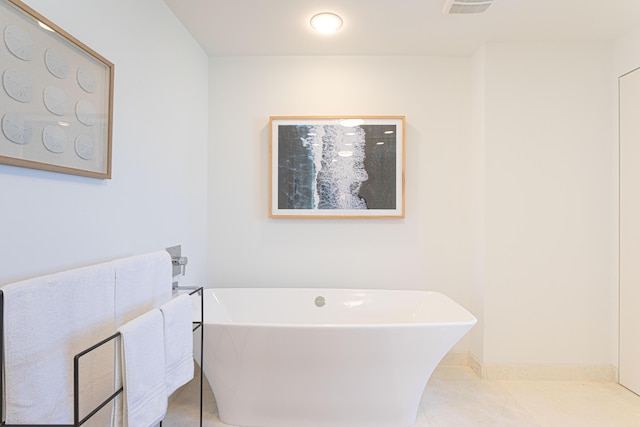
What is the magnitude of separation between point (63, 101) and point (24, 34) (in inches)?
8.4

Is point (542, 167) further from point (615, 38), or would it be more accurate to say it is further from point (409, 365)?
point (409, 365)

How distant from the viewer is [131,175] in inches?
64.1

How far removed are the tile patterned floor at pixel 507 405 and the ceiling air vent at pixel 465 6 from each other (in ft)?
7.55

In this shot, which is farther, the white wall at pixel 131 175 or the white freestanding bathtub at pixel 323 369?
the white freestanding bathtub at pixel 323 369

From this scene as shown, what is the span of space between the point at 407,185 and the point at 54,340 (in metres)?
2.24

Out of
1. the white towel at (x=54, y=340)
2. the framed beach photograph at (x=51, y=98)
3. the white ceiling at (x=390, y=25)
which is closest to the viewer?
the white towel at (x=54, y=340)

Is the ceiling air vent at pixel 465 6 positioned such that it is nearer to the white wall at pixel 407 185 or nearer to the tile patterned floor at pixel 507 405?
the white wall at pixel 407 185

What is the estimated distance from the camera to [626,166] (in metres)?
2.24

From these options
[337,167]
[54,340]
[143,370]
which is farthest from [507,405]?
[54,340]

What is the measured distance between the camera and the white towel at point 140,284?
1.20m

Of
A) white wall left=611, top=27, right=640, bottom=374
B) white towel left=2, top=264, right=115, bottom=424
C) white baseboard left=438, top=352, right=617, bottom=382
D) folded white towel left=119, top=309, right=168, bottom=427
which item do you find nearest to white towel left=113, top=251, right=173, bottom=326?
white towel left=2, top=264, right=115, bottom=424

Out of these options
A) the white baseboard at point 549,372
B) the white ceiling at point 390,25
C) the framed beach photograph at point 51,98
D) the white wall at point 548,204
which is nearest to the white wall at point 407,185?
the white ceiling at point 390,25

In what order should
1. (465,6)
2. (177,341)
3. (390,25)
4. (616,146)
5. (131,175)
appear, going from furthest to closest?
(616,146) < (390,25) < (465,6) < (131,175) < (177,341)

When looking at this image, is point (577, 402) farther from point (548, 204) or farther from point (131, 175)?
point (131, 175)
